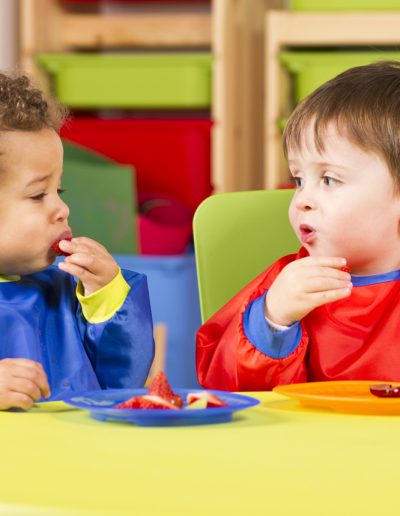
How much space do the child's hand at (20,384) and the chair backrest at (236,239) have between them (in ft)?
1.55

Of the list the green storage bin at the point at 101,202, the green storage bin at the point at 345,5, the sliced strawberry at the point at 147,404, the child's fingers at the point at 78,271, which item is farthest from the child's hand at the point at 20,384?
the green storage bin at the point at 345,5

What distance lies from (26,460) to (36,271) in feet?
1.84

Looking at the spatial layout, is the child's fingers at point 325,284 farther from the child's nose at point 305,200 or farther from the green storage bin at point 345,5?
the green storage bin at point 345,5

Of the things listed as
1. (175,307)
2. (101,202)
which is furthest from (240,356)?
(175,307)

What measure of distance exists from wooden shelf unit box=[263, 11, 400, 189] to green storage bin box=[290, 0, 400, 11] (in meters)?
0.02

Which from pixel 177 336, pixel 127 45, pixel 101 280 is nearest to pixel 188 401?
pixel 101 280

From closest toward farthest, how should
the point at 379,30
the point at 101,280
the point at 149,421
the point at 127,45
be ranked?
the point at 149,421 < the point at 101,280 < the point at 379,30 < the point at 127,45

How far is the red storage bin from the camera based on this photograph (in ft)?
10.2

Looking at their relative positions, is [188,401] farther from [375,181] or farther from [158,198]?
[158,198]

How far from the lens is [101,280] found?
1113mm

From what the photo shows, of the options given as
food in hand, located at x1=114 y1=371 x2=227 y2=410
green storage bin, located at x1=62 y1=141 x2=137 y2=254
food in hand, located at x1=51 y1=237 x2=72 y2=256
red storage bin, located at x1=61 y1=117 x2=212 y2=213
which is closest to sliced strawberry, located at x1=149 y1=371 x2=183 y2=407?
food in hand, located at x1=114 y1=371 x2=227 y2=410

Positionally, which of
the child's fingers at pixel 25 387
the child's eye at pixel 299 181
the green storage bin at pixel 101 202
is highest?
the child's eye at pixel 299 181

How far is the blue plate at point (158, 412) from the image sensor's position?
0.71 metres

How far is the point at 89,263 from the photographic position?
110cm
